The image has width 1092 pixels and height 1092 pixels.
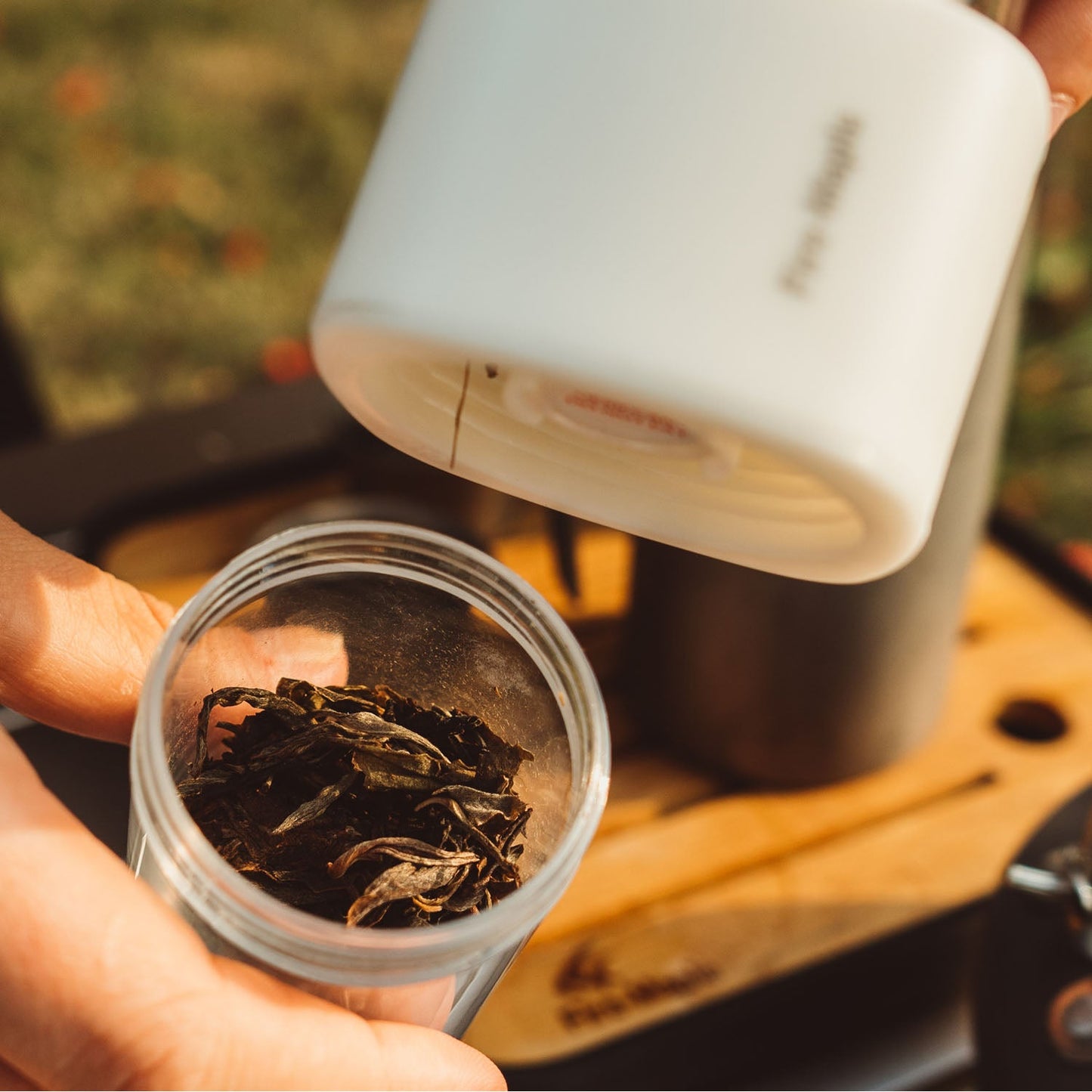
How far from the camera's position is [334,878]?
1.20 feet

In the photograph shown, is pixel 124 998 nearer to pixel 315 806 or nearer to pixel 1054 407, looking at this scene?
pixel 315 806

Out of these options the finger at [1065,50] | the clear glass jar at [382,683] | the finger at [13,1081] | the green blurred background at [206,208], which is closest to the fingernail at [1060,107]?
the finger at [1065,50]

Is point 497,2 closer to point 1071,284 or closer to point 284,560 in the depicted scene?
point 284,560

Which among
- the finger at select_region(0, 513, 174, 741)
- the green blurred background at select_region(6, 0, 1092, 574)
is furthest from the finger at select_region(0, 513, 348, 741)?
the green blurred background at select_region(6, 0, 1092, 574)

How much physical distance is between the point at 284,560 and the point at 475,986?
0.55ft

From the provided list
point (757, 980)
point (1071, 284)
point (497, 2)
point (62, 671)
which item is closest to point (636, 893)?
point (757, 980)

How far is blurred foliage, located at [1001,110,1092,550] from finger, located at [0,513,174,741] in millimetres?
1105

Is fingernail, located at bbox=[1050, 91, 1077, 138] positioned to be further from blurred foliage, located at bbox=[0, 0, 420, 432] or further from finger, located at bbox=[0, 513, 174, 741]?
blurred foliage, located at bbox=[0, 0, 420, 432]

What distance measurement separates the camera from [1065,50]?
1.08 ft

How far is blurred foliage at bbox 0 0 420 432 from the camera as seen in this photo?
1.39m

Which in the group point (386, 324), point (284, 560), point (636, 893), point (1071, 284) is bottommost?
point (636, 893)

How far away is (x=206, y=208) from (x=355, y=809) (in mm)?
1323

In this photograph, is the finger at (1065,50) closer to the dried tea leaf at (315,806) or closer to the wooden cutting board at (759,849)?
the dried tea leaf at (315,806)

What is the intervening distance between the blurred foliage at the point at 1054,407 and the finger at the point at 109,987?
116 centimetres
